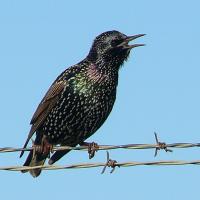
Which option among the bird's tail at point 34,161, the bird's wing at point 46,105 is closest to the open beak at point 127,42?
the bird's wing at point 46,105

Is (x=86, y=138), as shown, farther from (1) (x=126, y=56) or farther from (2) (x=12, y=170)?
(2) (x=12, y=170)

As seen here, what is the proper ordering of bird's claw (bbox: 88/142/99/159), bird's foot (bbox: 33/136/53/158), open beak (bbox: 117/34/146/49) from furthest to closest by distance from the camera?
open beak (bbox: 117/34/146/49) → bird's claw (bbox: 88/142/99/159) → bird's foot (bbox: 33/136/53/158)

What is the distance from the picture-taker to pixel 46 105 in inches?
335

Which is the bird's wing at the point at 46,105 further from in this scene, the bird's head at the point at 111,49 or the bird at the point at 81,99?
the bird's head at the point at 111,49

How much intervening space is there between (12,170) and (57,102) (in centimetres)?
268

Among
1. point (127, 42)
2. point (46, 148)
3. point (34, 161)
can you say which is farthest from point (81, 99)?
point (34, 161)

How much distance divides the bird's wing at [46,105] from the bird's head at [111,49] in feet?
1.75

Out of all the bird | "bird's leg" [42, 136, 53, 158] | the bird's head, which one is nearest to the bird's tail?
the bird

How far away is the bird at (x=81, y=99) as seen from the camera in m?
8.20

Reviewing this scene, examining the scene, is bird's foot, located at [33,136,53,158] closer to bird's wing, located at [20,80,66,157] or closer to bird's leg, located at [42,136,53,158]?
bird's leg, located at [42,136,53,158]

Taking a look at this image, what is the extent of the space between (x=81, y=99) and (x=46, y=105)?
54 centimetres

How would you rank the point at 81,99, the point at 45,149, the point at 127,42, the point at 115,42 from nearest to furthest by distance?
1. the point at 45,149
2. the point at 81,99
3. the point at 127,42
4. the point at 115,42

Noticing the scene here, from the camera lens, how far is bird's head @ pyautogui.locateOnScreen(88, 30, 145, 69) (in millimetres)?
8398

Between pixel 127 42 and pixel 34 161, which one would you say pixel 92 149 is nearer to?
pixel 34 161
